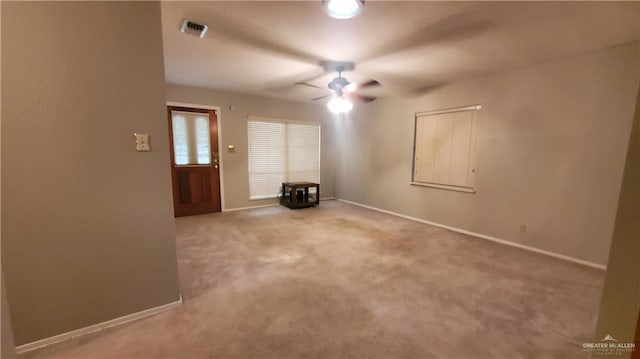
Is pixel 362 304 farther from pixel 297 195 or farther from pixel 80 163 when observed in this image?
pixel 297 195

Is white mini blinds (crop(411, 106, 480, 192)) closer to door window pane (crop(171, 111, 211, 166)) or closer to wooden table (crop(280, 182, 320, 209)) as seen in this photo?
wooden table (crop(280, 182, 320, 209))

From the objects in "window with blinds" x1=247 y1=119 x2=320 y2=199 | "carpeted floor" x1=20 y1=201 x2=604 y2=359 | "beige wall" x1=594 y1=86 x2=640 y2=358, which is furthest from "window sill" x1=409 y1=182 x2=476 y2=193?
"beige wall" x1=594 y1=86 x2=640 y2=358

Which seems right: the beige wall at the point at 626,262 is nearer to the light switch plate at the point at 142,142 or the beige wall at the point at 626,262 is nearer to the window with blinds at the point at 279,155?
the light switch plate at the point at 142,142

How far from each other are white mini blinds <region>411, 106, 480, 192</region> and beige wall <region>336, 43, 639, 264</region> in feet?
0.39

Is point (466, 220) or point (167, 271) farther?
point (466, 220)

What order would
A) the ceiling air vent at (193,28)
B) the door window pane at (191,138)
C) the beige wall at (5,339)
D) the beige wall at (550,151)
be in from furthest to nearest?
1. the door window pane at (191,138)
2. the beige wall at (550,151)
3. the ceiling air vent at (193,28)
4. the beige wall at (5,339)

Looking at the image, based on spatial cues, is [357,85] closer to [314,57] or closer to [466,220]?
[314,57]

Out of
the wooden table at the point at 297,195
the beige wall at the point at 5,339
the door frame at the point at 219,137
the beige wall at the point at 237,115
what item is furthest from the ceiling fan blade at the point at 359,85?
the beige wall at the point at 5,339

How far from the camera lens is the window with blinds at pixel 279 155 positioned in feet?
18.4

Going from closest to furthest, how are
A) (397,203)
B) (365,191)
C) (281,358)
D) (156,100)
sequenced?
1. (281,358)
2. (156,100)
3. (397,203)
4. (365,191)

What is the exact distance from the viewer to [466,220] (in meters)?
4.01

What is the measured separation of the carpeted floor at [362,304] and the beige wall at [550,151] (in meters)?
0.39

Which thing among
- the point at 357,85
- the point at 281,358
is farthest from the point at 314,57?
the point at 281,358

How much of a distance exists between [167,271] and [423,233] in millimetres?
3461
